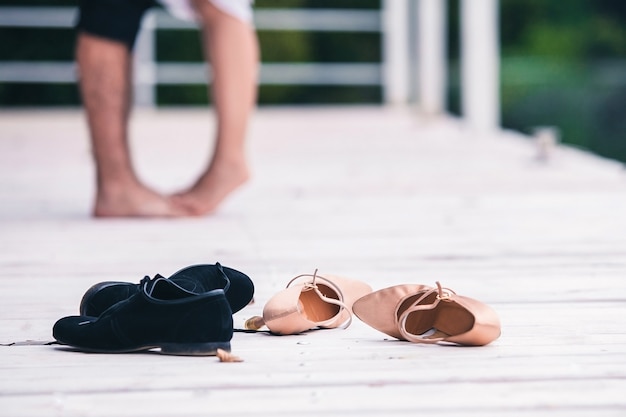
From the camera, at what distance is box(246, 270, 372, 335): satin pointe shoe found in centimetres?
106

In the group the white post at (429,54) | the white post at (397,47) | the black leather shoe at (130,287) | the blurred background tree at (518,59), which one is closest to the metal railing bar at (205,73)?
the blurred background tree at (518,59)

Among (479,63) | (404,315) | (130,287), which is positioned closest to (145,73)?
(479,63)

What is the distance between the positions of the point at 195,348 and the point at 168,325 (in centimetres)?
3

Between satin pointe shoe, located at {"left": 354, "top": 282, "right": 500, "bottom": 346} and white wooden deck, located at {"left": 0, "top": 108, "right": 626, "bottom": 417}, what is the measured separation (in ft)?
0.06

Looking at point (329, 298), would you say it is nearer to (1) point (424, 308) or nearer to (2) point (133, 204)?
(1) point (424, 308)

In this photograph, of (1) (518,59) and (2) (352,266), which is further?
(1) (518,59)

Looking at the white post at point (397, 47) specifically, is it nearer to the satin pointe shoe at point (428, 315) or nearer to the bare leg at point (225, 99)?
the bare leg at point (225, 99)

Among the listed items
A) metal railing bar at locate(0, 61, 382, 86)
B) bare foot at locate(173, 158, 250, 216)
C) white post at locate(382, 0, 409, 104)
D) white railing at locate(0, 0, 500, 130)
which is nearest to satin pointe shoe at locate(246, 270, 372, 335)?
bare foot at locate(173, 158, 250, 216)

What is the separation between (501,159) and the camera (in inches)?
119

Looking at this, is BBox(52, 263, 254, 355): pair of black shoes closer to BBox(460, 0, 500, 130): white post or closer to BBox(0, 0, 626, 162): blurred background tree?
BBox(460, 0, 500, 130): white post

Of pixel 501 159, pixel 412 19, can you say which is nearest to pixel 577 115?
pixel 412 19

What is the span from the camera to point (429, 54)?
4512 millimetres

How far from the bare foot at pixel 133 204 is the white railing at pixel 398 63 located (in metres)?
1.84

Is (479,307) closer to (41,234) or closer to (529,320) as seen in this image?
(529,320)
